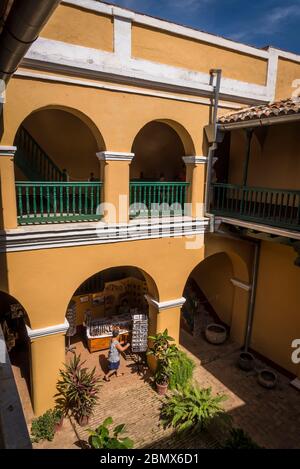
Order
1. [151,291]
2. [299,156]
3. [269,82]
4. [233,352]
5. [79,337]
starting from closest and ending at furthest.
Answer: [299,156] < [151,291] < [269,82] < [233,352] < [79,337]

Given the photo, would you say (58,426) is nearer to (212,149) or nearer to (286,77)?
(212,149)

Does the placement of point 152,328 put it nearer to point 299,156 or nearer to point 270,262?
point 270,262

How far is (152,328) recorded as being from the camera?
9.82 metres

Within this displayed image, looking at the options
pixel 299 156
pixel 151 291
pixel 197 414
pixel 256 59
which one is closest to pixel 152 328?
pixel 151 291

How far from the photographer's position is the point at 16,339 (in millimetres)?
10617

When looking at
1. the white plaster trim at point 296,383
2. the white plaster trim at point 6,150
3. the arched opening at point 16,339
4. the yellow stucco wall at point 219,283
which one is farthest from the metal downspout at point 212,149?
the arched opening at point 16,339

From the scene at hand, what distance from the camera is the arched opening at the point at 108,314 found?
10008 mm

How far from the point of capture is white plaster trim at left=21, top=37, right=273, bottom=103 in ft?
22.1

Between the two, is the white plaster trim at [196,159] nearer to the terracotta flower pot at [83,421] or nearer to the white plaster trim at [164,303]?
the white plaster trim at [164,303]

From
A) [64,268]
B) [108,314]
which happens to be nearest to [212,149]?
[64,268]

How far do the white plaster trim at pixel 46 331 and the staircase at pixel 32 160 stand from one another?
398cm

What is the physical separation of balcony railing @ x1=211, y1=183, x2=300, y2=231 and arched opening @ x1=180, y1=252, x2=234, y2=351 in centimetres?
271

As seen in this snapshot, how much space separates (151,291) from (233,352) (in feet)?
12.9

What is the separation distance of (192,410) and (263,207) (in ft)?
18.6
